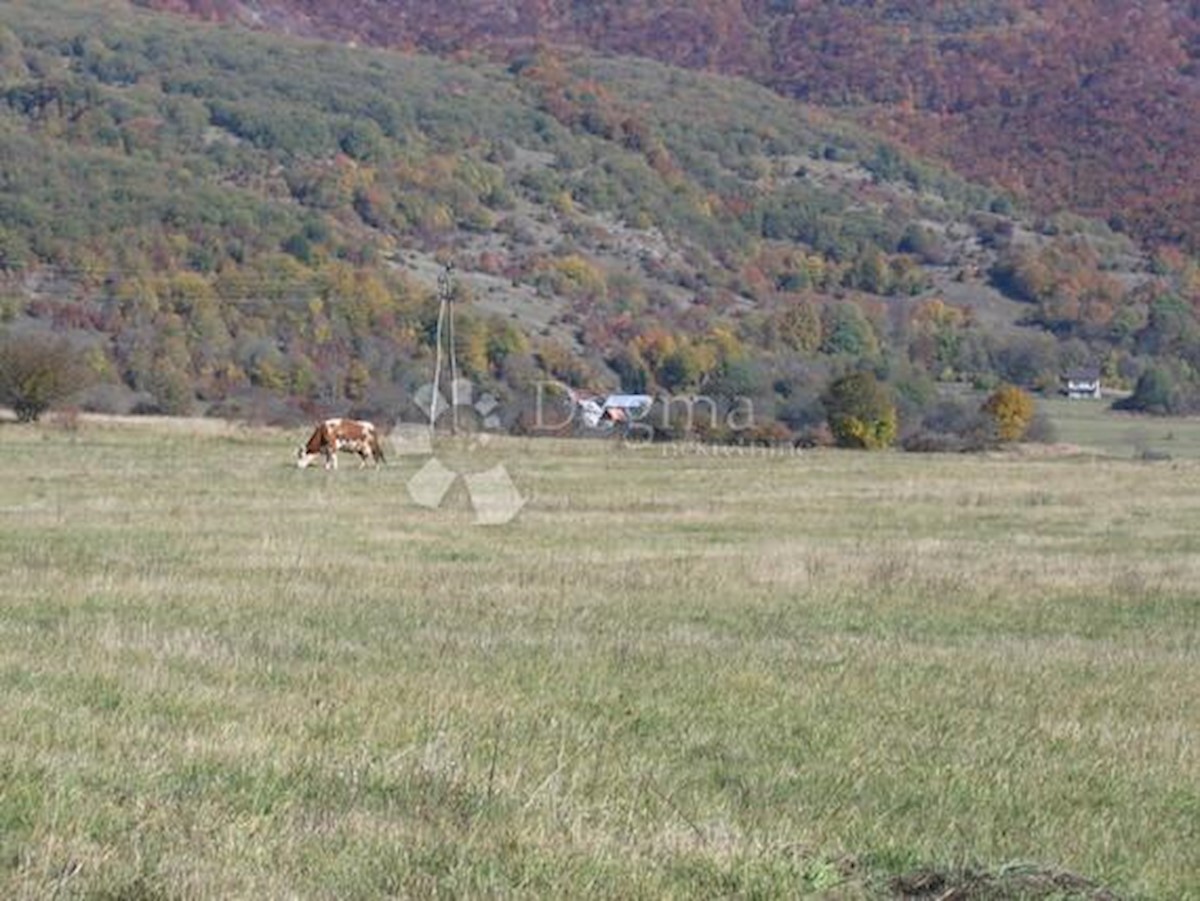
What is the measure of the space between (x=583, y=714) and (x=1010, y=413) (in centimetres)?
7673

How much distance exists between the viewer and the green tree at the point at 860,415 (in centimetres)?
7544

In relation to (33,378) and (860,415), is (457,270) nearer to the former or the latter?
(860,415)

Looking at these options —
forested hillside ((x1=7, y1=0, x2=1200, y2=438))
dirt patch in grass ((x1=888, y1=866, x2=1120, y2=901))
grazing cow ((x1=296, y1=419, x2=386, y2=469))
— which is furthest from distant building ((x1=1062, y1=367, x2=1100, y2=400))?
dirt patch in grass ((x1=888, y1=866, x2=1120, y2=901))

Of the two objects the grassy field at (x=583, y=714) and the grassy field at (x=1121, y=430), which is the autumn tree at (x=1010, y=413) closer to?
the grassy field at (x=1121, y=430)

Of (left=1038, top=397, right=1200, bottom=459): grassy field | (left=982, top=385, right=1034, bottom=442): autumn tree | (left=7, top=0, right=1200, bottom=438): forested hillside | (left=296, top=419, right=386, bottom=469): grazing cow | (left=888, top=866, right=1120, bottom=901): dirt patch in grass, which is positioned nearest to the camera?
(left=888, top=866, right=1120, bottom=901): dirt patch in grass

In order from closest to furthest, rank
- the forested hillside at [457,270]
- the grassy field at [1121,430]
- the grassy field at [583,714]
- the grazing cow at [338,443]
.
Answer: the grassy field at [583,714] → the grazing cow at [338,443] → the grassy field at [1121,430] → the forested hillside at [457,270]

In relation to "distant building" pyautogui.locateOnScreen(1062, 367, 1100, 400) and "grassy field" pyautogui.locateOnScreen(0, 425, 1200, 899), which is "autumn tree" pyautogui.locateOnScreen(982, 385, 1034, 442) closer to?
"distant building" pyautogui.locateOnScreen(1062, 367, 1100, 400)

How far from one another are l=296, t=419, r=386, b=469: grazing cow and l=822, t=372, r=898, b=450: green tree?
3458cm

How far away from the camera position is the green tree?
247 feet

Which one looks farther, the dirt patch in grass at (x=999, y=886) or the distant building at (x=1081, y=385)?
the distant building at (x=1081, y=385)

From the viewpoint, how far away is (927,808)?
319 inches

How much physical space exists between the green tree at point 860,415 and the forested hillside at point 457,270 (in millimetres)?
4403

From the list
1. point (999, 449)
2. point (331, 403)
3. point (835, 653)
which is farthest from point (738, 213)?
point (835, 653)

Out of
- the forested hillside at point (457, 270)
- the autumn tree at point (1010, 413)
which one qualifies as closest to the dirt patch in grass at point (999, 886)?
the forested hillside at point (457, 270)
